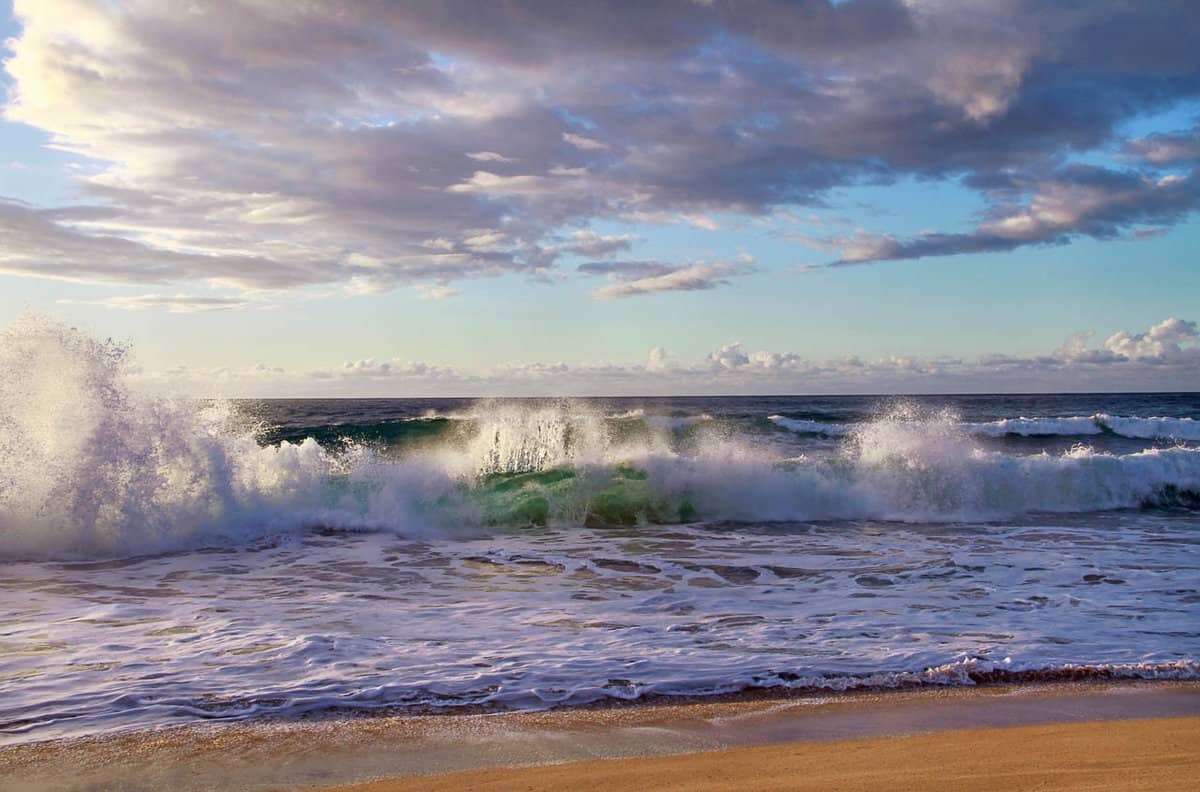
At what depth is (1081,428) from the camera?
115 feet

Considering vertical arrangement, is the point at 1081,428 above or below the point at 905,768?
below

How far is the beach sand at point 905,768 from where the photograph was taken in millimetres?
3652

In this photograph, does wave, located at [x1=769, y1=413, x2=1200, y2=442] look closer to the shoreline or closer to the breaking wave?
the breaking wave

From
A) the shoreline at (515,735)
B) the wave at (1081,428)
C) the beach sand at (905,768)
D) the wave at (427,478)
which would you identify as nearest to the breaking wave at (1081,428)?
the wave at (1081,428)

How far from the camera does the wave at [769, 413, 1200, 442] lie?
33469 millimetres

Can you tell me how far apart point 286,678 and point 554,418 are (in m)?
14.9

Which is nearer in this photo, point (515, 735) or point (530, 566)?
point (515, 735)

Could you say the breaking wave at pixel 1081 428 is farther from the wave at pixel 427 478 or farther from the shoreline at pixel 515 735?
the shoreline at pixel 515 735

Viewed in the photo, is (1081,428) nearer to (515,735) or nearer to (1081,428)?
(1081,428)

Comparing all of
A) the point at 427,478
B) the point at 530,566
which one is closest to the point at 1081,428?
the point at 427,478

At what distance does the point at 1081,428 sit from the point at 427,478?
30345 mm

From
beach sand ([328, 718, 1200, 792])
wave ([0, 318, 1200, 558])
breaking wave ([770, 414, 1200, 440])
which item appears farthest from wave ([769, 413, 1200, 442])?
beach sand ([328, 718, 1200, 792])

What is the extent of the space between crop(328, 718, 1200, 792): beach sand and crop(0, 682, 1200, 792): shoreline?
0.13m

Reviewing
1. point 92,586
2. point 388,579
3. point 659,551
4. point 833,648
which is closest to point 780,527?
point 659,551
